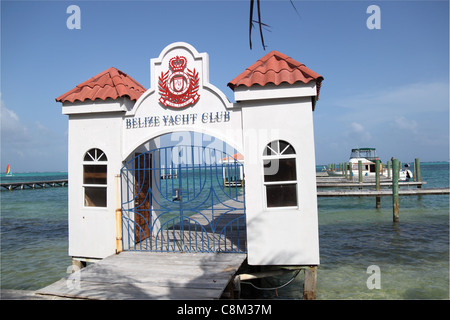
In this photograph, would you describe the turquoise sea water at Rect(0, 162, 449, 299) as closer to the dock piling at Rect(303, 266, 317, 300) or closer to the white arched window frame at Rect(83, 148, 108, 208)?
the dock piling at Rect(303, 266, 317, 300)

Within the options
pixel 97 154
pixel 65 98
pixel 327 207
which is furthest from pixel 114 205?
pixel 327 207

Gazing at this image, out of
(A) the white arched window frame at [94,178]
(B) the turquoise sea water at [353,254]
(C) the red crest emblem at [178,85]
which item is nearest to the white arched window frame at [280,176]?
(C) the red crest emblem at [178,85]

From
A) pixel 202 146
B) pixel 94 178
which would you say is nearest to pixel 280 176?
pixel 202 146

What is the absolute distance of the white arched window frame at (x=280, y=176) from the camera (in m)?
6.43

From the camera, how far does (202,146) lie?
6.94 metres

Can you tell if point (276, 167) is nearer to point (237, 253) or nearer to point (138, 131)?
point (237, 253)

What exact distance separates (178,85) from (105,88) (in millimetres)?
1845

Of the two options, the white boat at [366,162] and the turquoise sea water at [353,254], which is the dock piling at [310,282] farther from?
the white boat at [366,162]

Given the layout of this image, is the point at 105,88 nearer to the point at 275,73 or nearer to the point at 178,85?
the point at 178,85

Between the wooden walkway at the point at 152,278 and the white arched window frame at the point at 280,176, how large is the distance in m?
1.46

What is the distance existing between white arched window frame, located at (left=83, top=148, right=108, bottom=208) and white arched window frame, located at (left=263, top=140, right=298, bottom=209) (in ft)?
12.5

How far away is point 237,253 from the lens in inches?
273

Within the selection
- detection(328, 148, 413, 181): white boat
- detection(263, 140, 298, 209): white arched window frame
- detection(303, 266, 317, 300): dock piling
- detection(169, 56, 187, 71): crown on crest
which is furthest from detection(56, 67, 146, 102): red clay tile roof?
detection(328, 148, 413, 181): white boat
